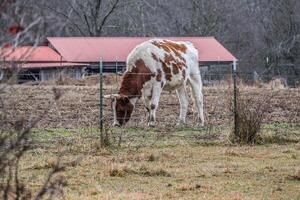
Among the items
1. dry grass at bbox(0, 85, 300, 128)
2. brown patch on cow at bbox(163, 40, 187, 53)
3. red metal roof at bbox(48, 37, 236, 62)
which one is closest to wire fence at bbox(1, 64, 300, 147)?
dry grass at bbox(0, 85, 300, 128)

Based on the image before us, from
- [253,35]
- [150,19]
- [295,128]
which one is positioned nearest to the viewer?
[295,128]

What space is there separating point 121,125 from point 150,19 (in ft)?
163

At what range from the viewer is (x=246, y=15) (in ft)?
202

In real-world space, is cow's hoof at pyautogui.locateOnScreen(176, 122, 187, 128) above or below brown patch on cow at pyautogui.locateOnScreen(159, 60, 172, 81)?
below

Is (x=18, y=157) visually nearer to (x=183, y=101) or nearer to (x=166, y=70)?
(x=166, y=70)

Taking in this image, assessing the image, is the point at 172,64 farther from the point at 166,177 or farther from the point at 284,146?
the point at 166,177

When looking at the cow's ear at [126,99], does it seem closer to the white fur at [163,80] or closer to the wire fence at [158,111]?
the white fur at [163,80]

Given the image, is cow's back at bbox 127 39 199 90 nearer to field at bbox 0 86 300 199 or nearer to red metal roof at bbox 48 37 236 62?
field at bbox 0 86 300 199

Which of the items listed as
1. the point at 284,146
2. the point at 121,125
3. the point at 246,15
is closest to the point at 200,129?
the point at 121,125

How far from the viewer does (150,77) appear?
642 inches

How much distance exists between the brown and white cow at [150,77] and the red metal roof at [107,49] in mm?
24828

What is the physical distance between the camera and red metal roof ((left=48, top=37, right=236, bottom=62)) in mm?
42469

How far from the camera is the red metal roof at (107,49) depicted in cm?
4247

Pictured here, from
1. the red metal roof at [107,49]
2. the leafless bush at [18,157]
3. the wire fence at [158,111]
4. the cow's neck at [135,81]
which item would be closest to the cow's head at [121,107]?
the cow's neck at [135,81]
